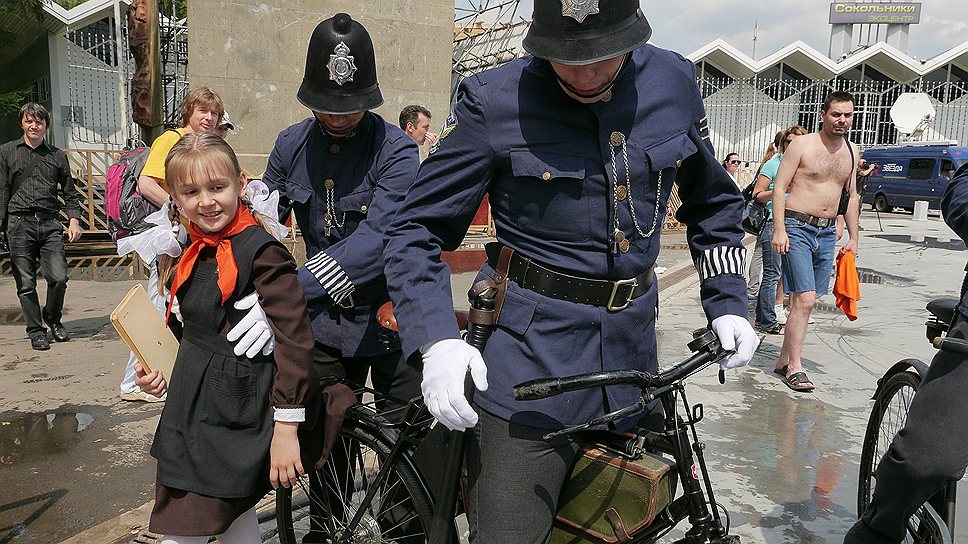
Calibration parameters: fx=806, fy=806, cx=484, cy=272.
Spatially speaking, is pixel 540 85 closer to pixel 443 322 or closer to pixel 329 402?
pixel 443 322

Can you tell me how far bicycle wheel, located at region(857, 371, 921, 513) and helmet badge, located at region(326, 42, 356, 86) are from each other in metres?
2.48

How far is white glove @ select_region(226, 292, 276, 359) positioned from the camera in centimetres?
245

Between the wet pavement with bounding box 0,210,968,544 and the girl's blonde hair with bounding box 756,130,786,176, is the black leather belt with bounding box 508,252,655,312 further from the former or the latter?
the girl's blonde hair with bounding box 756,130,786,176

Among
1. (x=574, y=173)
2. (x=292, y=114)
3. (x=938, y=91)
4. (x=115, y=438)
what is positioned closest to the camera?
(x=574, y=173)

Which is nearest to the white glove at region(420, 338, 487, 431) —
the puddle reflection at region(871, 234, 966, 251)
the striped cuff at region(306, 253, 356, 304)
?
the striped cuff at region(306, 253, 356, 304)

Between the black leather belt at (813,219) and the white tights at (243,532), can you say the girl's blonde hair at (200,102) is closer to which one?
the white tights at (243,532)

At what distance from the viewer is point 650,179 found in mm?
2127

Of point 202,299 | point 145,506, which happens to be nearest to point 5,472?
point 145,506

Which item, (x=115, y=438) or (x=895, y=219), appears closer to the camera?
(x=115, y=438)

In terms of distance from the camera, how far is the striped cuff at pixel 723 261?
2305 mm

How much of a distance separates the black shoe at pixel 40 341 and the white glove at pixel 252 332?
5.09 metres

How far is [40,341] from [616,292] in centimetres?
614

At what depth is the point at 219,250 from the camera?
253 cm

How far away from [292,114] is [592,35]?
1093 centimetres
